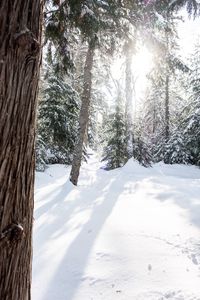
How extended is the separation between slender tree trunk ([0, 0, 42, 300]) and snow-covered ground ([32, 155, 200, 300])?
234cm

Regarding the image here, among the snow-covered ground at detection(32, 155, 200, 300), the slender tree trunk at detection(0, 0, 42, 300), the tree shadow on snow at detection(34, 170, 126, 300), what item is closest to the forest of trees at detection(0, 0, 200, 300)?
the slender tree trunk at detection(0, 0, 42, 300)

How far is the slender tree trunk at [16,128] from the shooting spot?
1852mm

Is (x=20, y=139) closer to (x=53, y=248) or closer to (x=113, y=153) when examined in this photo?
(x=53, y=248)

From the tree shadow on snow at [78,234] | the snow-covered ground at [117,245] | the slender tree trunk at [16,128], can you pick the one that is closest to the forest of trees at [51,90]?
the slender tree trunk at [16,128]

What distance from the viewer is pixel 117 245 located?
5.62 meters

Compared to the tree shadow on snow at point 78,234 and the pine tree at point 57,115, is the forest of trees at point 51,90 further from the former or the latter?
the tree shadow on snow at point 78,234

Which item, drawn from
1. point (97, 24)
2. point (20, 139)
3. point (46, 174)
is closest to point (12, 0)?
point (20, 139)

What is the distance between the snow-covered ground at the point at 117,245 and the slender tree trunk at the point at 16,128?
2338 millimetres

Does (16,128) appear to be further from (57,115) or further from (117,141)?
(117,141)

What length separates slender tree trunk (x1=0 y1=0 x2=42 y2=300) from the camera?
72.9 inches

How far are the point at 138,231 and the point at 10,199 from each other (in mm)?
4775

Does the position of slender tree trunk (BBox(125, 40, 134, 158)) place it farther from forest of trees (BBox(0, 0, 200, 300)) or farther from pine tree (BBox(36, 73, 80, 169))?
pine tree (BBox(36, 73, 80, 169))

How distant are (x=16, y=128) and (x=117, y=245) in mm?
4085

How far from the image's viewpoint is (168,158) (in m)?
24.0
